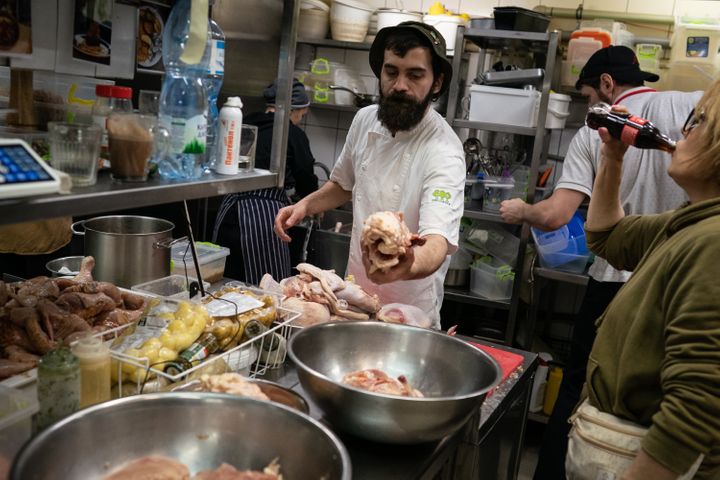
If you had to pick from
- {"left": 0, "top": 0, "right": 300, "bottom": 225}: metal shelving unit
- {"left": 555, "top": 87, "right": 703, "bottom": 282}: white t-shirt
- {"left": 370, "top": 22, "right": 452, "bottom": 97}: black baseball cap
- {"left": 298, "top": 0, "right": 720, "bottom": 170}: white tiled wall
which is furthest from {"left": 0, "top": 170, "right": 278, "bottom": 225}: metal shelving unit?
{"left": 298, "top": 0, "right": 720, "bottom": 170}: white tiled wall

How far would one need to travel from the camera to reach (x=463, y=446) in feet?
5.10

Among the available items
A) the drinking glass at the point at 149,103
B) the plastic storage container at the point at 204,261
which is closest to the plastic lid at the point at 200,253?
the plastic storage container at the point at 204,261

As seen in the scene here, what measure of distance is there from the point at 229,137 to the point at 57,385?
0.66 meters

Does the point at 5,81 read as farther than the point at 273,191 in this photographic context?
No

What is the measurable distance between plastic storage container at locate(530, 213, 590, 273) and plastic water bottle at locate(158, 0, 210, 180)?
275cm

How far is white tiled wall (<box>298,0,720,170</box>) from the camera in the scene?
4.16 meters

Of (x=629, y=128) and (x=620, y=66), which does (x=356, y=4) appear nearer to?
(x=620, y=66)

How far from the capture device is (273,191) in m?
3.95

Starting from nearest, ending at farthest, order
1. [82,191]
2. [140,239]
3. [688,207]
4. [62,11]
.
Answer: [82,191]
[62,11]
[688,207]
[140,239]

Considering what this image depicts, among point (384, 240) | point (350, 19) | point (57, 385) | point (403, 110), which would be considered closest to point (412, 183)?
point (403, 110)

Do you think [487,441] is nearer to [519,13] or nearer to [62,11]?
[62,11]

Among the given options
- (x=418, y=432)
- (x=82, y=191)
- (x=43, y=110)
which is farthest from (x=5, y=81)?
(x=418, y=432)

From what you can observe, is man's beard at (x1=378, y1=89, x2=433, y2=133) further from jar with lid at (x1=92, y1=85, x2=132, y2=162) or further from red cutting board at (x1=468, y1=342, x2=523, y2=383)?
jar with lid at (x1=92, y1=85, x2=132, y2=162)

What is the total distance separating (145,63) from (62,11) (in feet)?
1.06
